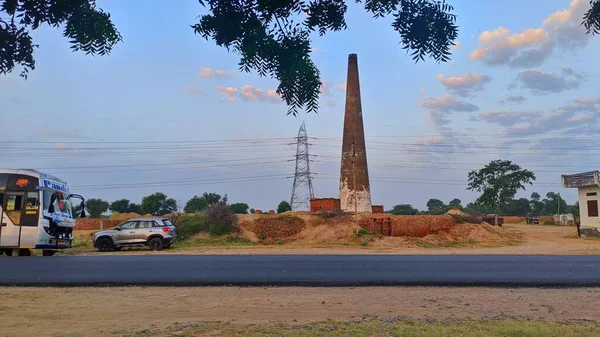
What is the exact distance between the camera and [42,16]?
3.72m

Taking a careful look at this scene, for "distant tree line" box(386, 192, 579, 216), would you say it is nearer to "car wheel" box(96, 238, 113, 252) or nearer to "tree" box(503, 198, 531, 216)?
"tree" box(503, 198, 531, 216)

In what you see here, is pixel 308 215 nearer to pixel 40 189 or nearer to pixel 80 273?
pixel 40 189

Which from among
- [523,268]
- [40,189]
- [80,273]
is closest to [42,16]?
[80,273]

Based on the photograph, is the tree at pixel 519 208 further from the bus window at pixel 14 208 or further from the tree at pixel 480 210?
the bus window at pixel 14 208

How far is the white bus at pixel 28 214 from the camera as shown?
2228 centimetres

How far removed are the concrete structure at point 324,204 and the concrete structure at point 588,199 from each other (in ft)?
59.0

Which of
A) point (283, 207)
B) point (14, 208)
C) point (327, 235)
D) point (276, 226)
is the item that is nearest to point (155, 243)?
point (14, 208)

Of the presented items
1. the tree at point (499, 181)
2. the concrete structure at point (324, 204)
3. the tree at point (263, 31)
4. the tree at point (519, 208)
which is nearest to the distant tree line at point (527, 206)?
the tree at point (519, 208)

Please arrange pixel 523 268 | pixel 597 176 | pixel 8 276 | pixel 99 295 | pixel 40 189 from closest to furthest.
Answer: pixel 99 295
pixel 8 276
pixel 523 268
pixel 40 189
pixel 597 176

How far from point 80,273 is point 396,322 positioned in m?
9.71

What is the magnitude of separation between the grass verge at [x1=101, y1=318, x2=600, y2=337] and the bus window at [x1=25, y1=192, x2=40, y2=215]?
16.8 m

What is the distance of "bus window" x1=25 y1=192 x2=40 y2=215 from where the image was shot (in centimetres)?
2261

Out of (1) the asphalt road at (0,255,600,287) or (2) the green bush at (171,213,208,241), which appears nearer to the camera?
(1) the asphalt road at (0,255,600,287)

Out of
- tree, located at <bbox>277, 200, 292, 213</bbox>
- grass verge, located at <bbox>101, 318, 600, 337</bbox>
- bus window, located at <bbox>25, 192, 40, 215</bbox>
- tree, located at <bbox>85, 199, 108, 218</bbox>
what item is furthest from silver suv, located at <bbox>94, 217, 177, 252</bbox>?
tree, located at <bbox>85, 199, 108, 218</bbox>
